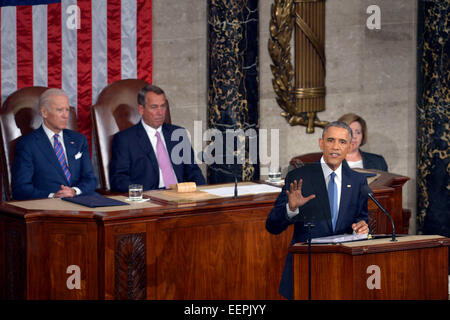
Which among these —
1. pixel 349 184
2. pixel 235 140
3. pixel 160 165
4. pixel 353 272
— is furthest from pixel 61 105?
pixel 353 272

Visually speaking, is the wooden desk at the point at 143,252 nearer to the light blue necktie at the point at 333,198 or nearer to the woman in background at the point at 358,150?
the light blue necktie at the point at 333,198

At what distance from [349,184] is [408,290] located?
0.69m

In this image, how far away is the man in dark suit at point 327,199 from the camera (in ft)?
11.5

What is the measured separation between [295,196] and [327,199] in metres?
0.27

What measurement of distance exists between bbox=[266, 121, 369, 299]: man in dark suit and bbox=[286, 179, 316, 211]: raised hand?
0.04 metres

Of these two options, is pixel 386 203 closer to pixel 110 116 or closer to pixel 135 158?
pixel 135 158

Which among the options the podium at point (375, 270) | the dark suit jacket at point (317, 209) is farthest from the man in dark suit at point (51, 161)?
the podium at point (375, 270)

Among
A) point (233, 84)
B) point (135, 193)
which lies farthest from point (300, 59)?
point (135, 193)

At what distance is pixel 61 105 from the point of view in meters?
5.43

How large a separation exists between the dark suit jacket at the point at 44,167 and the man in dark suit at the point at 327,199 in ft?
7.64

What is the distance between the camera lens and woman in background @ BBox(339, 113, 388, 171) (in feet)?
20.1

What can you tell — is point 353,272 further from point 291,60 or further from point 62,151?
point 291,60

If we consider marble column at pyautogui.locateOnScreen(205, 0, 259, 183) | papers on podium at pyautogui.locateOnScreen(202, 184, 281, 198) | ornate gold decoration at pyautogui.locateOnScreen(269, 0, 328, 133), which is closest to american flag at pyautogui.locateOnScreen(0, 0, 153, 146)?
marble column at pyautogui.locateOnScreen(205, 0, 259, 183)

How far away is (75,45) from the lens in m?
6.72
